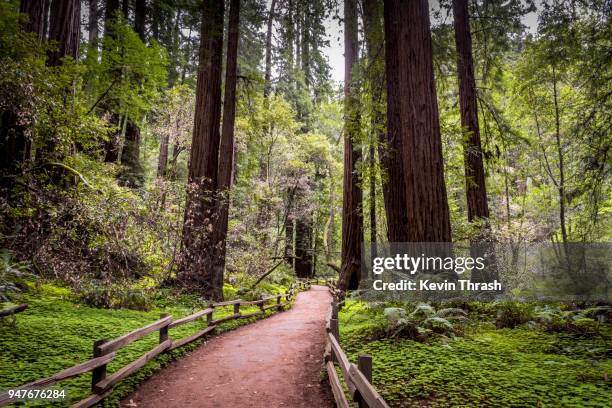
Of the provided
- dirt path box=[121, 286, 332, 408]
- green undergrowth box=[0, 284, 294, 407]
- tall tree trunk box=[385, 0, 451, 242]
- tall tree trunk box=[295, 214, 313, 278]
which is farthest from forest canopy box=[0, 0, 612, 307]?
tall tree trunk box=[295, 214, 313, 278]

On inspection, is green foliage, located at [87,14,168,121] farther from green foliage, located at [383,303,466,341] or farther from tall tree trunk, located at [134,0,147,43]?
green foliage, located at [383,303,466,341]

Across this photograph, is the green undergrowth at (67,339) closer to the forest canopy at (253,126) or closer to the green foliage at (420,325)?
the forest canopy at (253,126)

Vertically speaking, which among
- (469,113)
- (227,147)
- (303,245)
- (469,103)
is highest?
(469,103)

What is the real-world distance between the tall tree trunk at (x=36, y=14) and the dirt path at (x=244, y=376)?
941 cm

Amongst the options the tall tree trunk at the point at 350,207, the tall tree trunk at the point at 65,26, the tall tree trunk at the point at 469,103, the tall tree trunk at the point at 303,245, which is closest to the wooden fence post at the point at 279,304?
the tall tree trunk at the point at 350,207

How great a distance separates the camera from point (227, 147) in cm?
1277

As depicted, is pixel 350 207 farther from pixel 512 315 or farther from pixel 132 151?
pixel 132 151

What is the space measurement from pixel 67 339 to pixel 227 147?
802cm

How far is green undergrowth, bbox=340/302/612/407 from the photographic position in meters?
3.70

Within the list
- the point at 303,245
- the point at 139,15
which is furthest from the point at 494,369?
the point at 303,245

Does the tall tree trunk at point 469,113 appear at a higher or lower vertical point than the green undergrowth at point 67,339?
higher

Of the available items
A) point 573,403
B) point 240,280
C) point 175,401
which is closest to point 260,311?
point 240,280

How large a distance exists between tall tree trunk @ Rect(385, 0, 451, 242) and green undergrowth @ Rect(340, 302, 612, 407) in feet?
6.60

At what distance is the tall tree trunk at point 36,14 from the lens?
9.60 meters
